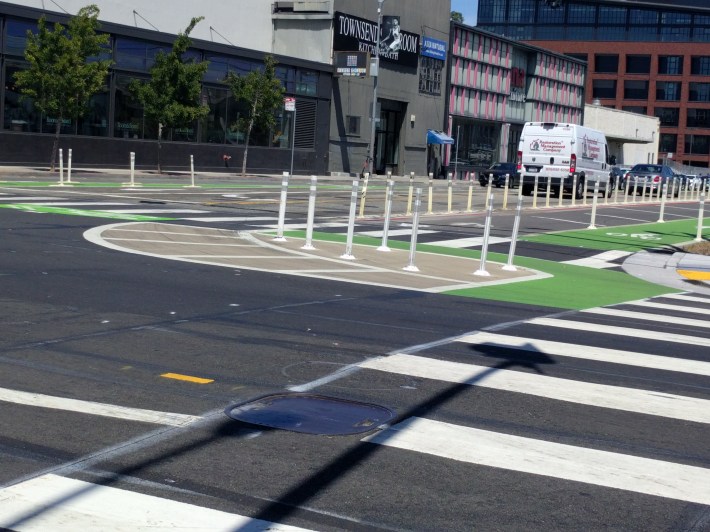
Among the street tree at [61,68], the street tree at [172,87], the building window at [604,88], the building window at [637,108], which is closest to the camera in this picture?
the street tree at [61,68]

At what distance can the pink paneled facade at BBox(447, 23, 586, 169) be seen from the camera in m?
71.9

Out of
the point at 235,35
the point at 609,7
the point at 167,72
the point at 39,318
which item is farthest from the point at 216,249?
the point at 609,7

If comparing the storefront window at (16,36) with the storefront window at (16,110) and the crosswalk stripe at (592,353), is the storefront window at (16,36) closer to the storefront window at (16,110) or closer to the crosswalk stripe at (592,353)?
the storefront window at (16,110)

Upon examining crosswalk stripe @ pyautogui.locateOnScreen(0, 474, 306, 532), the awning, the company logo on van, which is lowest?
crosswalk stripe @ pyautogui.locateOnScreen(0, 474, 306, 532)

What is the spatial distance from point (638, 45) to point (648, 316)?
10141cm

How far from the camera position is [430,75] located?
67375mm

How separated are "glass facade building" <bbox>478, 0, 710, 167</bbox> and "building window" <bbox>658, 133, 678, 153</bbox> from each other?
2.41 ft

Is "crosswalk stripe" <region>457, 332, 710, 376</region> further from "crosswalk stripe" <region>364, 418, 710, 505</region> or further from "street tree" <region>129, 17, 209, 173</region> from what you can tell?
"street tree" <region>129, 17, 209, 173</region>

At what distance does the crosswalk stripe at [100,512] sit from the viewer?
181 inches

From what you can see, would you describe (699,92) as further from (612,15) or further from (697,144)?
(612,15)

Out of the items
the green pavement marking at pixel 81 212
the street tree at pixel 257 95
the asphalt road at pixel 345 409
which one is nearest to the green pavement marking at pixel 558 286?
the asphalt road at pixel 345 409

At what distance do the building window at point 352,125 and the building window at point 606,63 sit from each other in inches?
2202

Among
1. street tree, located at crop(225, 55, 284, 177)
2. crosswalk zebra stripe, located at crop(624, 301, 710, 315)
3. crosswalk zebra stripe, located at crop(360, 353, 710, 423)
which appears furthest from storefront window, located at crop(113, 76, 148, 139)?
crosswalk zebra stripe, located at crop(360, 353, 710, 423)

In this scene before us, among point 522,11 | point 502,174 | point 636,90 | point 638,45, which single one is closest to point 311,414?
point 502,174
